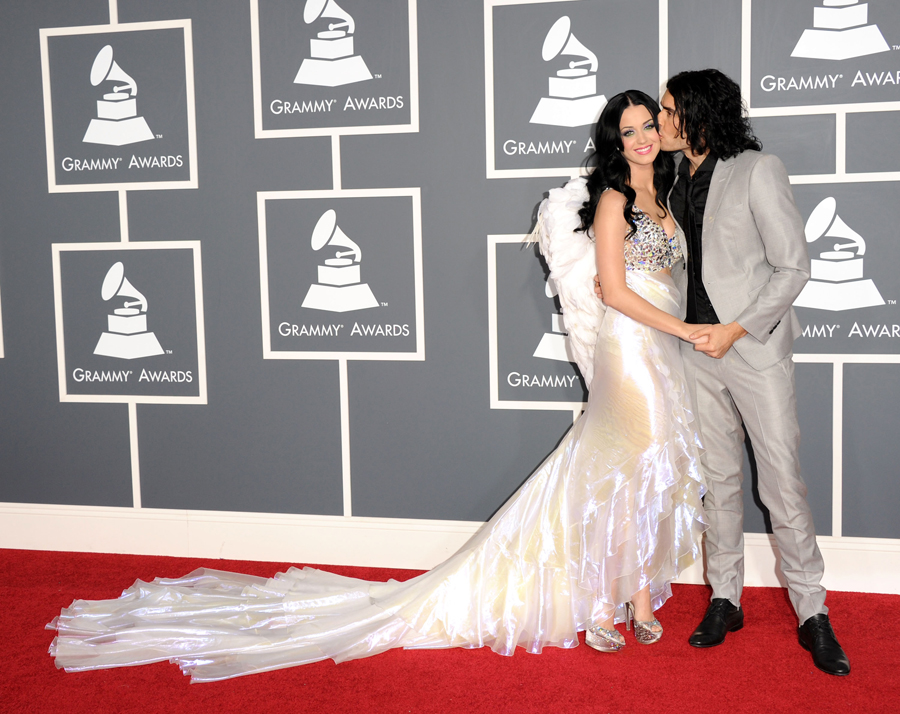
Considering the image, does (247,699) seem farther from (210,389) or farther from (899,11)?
(899,11)

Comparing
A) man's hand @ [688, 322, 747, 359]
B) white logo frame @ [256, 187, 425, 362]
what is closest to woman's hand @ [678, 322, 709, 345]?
man's hand @ [688, 322, 747, 359]

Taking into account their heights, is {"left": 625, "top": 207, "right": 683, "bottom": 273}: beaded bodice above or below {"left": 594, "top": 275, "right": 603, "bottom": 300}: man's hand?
above

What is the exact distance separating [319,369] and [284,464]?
1.48 ft

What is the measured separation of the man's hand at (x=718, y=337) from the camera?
2545 millimetres

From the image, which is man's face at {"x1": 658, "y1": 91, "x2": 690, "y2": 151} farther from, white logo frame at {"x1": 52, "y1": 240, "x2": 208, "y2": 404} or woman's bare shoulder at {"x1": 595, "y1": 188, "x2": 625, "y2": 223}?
white logo frame at {"x1": 52, "y1": 240, "x2": 208, "y2": 404}

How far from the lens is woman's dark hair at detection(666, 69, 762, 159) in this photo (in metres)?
2.59

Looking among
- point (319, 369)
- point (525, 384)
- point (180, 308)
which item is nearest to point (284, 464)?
point (319, 369)

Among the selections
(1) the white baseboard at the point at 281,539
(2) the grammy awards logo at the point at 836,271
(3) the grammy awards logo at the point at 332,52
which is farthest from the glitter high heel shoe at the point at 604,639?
(3) the grammy awards logo at the point at 332,52

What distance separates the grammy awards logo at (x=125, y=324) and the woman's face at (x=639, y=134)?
217 cm

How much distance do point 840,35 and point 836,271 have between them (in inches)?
33.1

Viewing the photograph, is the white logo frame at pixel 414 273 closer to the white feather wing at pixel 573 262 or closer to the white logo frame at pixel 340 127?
the white logo frame at pixel 340 127

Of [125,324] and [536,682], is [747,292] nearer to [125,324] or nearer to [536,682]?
[536,682]

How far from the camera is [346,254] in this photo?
337 cm

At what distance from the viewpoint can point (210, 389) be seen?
356cm
